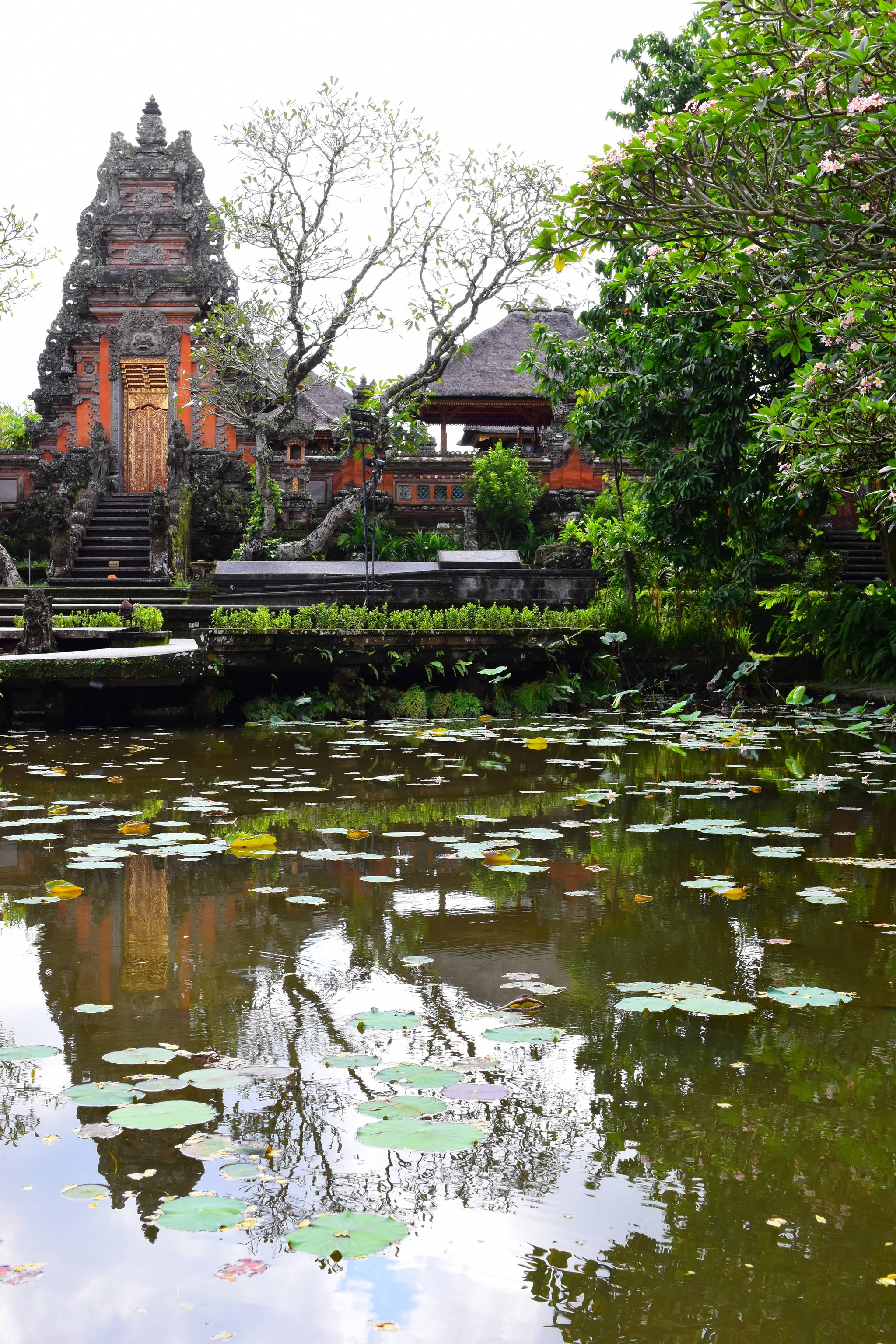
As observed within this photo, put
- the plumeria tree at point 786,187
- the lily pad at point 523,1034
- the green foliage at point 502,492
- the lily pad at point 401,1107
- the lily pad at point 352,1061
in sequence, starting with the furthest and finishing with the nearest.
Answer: the green foliage at point 502,492
the plumeria tree at point 786,187
the lily pad at point 523,1034
the lily pad at point 352,1061
the lily pad at point 401,1107

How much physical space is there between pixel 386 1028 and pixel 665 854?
1.99 m

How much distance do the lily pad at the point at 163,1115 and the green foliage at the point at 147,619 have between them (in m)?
9.34

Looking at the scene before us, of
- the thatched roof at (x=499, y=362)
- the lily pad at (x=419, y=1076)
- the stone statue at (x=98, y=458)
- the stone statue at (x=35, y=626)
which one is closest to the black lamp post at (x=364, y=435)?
the stone statue at (x=35, y=626)

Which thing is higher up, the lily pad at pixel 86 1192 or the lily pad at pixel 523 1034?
the lily pad at pixel 86 1192

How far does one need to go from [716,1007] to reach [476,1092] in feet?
2.17

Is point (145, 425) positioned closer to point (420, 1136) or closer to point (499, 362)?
point (499, 362)

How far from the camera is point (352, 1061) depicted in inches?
84.8

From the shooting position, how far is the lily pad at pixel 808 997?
245cm

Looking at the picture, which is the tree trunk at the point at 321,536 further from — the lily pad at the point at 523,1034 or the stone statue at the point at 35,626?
the lily pad at the point at 523,1034

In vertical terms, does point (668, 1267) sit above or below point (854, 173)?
below

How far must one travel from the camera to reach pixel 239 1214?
1607 mm

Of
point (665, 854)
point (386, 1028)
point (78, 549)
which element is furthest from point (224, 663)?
point (78, 549)

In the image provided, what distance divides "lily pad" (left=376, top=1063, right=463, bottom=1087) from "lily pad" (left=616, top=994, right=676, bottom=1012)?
0.51 meters

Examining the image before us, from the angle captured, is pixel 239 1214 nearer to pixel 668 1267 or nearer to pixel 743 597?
pixel 668 1267
